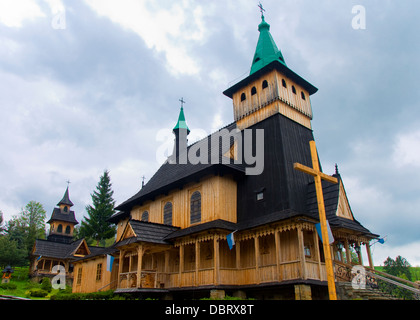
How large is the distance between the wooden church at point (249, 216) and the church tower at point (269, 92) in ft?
0.27

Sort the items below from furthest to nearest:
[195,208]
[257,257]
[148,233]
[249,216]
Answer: [195,208], [148,233], [249,216], [257,257]

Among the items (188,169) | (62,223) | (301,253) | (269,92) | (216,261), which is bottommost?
(216,261)

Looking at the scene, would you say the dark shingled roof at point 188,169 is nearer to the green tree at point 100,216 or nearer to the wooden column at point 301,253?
the wooden column at point 301,253

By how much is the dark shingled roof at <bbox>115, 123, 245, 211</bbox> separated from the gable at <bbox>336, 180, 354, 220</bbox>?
623 centimetres

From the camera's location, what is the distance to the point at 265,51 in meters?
26.7

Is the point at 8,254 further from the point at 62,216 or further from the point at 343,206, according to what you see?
the point at 343,206

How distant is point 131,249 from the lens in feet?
74.4

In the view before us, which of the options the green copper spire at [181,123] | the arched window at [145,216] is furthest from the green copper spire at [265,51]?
the green copper spire at [181,123]

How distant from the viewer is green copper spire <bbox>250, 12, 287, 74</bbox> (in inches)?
1015

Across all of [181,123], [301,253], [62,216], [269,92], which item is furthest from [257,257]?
[62,216]

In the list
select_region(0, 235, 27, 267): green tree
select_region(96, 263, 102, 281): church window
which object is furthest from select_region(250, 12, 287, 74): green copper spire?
select_region(0, 235, 27, 267): green tree

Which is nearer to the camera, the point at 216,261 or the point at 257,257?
the point at 257,257

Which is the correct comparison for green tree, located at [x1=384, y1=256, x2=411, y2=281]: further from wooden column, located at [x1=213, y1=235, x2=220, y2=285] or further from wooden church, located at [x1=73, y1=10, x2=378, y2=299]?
wooden column, located at [x1=213, y1=235, x2=220, y2=285]

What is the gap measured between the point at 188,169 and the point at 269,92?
8.06 meters
